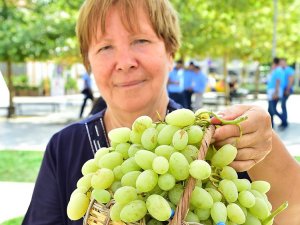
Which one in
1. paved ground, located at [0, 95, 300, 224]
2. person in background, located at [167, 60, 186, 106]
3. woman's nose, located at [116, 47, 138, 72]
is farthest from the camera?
person in background, located at [167, 60, 186, 106]

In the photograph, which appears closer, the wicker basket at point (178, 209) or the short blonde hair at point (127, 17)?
the wicker basket at point (178, 209)

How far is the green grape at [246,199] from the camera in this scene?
104 cm

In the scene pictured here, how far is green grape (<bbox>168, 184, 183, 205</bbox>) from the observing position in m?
0.98

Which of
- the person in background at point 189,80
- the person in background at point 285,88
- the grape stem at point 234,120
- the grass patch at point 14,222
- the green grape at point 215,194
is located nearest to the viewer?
the green grape at point 215,194

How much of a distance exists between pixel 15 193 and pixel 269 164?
4994mm

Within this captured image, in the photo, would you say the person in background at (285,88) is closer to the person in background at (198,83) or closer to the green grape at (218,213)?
the person in background at (198,83)

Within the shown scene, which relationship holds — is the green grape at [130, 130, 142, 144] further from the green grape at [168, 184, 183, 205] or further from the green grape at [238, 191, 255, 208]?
the green grape at [238, 191, 255, 208]

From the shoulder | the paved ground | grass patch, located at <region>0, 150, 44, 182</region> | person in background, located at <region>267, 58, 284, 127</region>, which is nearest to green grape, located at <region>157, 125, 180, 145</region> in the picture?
the paved ground

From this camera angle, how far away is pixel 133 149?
110 centimetres

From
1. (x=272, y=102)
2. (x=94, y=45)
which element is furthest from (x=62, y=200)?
(x=272, y=102)

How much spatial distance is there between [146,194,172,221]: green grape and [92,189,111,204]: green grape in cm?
14

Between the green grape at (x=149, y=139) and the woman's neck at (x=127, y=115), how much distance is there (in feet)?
2.29

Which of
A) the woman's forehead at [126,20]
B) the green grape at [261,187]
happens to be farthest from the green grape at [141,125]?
the woman's forehead at [126,20]

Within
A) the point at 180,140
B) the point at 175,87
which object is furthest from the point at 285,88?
the point at 180,140
